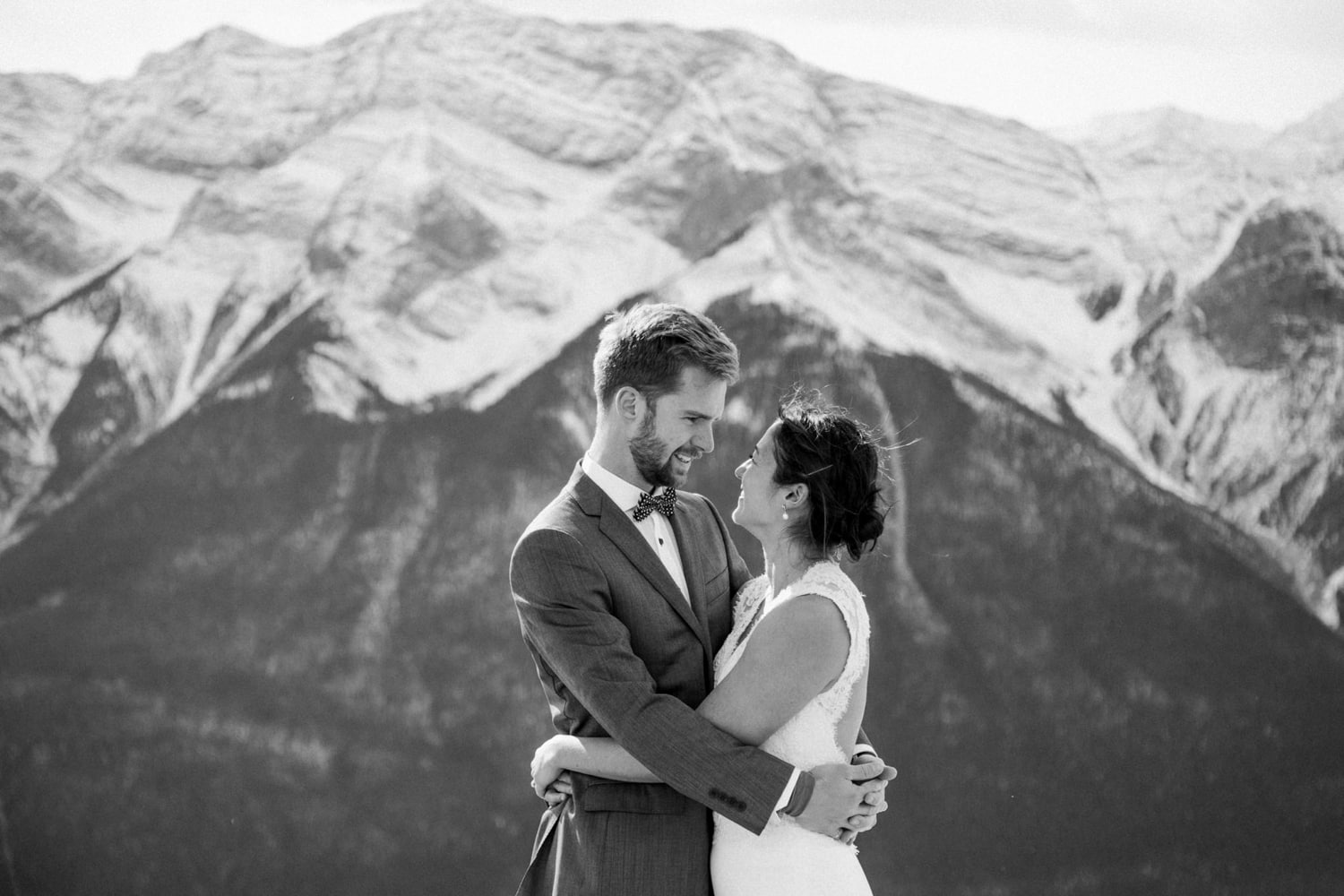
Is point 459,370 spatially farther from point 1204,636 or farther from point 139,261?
point 1204,636

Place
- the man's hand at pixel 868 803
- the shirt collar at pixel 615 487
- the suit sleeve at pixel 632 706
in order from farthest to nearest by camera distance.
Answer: the shirt collar at pixel 615 487 < the man's hand at pixel 868 803 < the suit sleeve at pixel 632 706

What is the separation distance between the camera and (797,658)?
158 cm

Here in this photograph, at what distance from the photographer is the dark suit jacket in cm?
149

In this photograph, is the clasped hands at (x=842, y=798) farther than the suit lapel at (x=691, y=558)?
No

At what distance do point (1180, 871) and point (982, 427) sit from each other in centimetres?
145

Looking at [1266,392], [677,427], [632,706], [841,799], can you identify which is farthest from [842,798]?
[1266,392]

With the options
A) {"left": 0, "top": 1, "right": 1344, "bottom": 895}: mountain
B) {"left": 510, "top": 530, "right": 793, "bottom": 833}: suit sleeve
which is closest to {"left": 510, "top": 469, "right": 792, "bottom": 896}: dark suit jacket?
{"left": 510, "top": 530, "right": 793, "bottom": 833}: suit sleeve

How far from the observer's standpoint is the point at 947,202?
14.5 feet

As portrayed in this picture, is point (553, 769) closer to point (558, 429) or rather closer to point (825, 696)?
point (825, 696)

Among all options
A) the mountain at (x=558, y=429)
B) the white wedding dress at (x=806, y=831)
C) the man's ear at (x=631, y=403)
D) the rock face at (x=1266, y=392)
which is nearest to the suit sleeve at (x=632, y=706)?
the white wedding dress at (x=806, y=831)

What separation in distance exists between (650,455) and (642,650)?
25cm

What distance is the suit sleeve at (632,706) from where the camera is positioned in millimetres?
1484

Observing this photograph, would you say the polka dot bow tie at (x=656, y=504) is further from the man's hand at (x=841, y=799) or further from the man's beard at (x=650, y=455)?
the man's hand at (x=841, y=799)

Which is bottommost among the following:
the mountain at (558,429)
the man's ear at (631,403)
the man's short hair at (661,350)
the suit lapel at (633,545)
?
the mountain at (558,429)
